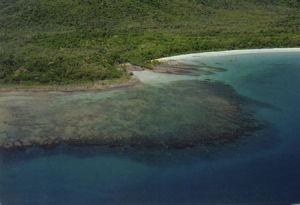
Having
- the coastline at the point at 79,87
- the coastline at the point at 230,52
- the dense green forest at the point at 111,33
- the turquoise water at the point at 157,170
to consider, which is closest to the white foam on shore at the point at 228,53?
the coastline at the point at 230,52

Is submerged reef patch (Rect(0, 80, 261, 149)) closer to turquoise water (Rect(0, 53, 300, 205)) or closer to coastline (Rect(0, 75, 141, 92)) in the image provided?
turquoise water (Rect(0, 53, 300, 205))

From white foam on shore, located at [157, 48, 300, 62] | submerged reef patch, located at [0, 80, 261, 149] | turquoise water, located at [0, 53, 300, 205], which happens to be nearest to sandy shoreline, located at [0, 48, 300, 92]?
white foam on shore, located at [157, 48, 300, 62]

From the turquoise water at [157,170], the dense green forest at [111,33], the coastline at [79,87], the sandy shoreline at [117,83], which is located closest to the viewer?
the turquoise water at [157,170]

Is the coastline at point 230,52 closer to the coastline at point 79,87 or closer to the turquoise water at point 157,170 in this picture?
the coastline at point 79,87

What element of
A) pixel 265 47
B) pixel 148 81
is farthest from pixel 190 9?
pixel 148 81

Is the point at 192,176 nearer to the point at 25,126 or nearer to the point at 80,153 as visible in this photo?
the point at 80,153

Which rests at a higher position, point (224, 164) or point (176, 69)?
point (176, 69)

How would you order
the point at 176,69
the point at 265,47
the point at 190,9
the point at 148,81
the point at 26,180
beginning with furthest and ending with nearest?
1. the point at 190,9
2. the point at 265,47
3. the point at 176,69
4. the point at 148,81
5. the point at 26,180

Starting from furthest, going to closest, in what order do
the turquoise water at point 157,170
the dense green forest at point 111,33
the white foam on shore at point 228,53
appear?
1. the white foam on shore at point 228,53
2. the dense green forest at point 111,33
3. the turquoise water at point 157,170
